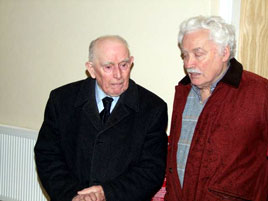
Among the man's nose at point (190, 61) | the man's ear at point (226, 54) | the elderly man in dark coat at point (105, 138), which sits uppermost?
the man's ear at point (226, 54)

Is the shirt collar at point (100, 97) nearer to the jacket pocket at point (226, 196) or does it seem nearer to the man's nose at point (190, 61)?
the man's nose at point (190, 61)

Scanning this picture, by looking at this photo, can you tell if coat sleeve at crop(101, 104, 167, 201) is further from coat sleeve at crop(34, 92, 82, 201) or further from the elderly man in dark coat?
coat sleeve at crop(34, 92, 82, 201)

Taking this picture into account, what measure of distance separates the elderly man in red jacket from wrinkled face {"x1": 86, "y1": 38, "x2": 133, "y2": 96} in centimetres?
39

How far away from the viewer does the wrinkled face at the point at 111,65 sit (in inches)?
89.0

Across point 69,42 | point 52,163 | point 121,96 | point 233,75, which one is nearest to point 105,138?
point 121,96

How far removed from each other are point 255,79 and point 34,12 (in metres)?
2.28

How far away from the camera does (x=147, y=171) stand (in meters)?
2.32

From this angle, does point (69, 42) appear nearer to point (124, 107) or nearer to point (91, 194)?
point (124, 107)

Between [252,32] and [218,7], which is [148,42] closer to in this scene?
[218,7]

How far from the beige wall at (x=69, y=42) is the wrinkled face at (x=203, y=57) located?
59cm

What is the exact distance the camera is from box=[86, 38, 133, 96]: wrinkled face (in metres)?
2.26

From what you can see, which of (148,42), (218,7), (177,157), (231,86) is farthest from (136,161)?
(218,7)

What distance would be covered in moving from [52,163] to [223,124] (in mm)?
1159

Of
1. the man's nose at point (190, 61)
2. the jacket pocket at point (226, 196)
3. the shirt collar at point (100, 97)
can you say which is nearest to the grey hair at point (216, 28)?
the man's nose at point (190, 61)
